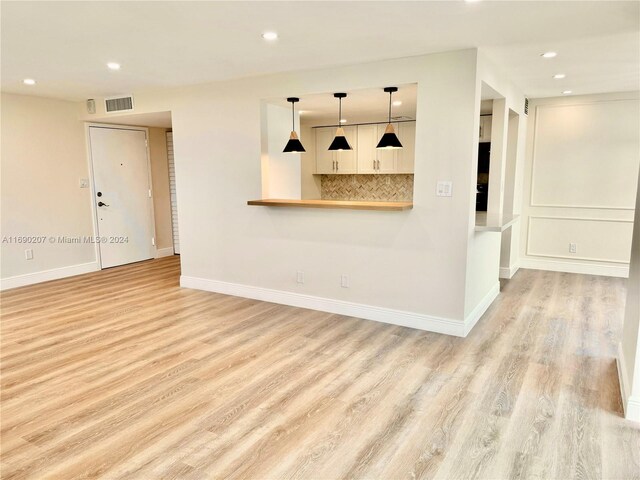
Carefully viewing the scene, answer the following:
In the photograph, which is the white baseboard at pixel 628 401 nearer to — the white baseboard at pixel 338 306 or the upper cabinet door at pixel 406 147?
the white baseboard at pixel 338 306

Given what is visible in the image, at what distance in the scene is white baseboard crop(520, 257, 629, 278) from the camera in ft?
18.6

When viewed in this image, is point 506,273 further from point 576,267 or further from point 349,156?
point 349,156

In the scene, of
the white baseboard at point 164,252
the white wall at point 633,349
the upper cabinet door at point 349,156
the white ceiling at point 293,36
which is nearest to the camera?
the white wall at point 633,349

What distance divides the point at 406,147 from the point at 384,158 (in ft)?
1.41

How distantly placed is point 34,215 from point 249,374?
169 inches

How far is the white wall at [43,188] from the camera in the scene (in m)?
5.25

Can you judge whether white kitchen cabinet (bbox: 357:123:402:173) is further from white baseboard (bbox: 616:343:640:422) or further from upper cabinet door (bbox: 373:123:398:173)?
white baseboard (bbox: 616:343:640:422)

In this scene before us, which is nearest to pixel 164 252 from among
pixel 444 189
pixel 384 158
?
pixel 384 158

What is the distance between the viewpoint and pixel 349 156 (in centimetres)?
713

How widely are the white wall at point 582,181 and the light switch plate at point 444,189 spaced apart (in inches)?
124

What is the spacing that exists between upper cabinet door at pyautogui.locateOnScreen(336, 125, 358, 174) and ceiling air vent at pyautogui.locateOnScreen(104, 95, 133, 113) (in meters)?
3.30

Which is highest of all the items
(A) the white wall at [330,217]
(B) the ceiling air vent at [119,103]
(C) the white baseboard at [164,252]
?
(B) the ceiling air vent at [119,103]

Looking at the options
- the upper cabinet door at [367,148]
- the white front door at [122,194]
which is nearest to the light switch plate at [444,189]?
the upper cabinet door at [367,148]

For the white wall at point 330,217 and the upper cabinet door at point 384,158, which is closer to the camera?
the white wall at point 330,217
